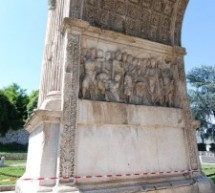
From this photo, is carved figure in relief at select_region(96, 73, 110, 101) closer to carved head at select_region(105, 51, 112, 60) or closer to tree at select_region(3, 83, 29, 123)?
carved head at select_region(105, 51, 112, 60)

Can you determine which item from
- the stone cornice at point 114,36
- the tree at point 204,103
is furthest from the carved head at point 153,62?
the tree at point 204,103

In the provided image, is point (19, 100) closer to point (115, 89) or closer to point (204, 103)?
point (204, 103)

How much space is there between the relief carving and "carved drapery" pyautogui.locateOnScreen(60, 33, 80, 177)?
0.25 metres

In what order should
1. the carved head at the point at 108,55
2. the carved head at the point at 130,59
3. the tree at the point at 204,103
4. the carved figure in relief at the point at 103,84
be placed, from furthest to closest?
the tree at the point at 204,103, the carved head at the point at 130,59, the carved head at the point at 108,55, the carved figure in relief at the point at 103,84

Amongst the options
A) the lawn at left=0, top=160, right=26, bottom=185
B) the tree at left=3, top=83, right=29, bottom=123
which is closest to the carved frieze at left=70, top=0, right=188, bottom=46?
the lawn at left=0, top=160, right=26, bottom=185

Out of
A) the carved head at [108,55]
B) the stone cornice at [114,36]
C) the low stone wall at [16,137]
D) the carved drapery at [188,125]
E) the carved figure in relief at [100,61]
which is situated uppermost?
the low stone wall at [16,137]

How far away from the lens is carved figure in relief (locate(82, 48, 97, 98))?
18.2ft

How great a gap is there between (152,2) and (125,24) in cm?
128

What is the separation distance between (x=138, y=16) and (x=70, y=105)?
3.61 metres

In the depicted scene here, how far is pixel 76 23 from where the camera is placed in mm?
5668

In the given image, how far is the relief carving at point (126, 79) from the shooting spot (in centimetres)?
576

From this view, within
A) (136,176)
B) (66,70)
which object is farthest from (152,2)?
(136,176)

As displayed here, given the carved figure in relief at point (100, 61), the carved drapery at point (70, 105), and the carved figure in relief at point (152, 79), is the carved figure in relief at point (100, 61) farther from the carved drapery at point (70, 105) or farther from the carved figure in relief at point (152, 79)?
the carved figure in relief at point (152, 79)

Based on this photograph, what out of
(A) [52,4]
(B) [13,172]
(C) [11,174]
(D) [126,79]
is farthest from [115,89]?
(B) [13,172]
